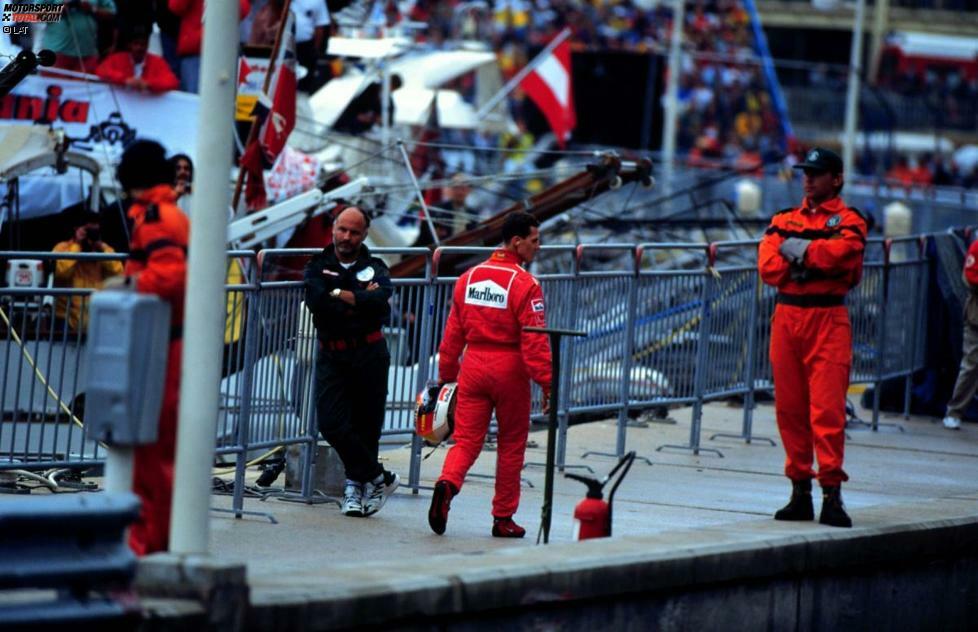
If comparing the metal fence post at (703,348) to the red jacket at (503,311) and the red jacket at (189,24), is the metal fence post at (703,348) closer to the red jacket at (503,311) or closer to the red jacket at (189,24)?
the red jacket at (503,311)

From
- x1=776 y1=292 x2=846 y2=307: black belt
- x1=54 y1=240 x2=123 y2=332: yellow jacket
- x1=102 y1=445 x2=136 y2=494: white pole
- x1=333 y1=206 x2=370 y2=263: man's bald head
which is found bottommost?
x1=102 y1=445 x2=136 y2=494: white pole

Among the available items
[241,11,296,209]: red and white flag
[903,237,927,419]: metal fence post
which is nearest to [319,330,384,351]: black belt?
[241,11,296,209]: red and white flag

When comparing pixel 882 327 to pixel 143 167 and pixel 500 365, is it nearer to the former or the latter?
pixel 500 365

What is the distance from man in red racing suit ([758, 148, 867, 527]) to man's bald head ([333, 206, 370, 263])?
229cm

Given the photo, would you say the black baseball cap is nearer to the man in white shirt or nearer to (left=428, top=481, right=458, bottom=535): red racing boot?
(left=428, top=481, right=458, bottom=535): red racing boot

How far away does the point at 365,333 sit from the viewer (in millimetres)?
10883

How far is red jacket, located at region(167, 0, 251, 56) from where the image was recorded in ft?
54.7

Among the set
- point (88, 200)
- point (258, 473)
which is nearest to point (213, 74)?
point (258, 473)

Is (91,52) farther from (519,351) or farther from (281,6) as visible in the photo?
(519,351)

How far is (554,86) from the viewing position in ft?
91.6

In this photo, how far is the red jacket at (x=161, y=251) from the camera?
7.56 meters

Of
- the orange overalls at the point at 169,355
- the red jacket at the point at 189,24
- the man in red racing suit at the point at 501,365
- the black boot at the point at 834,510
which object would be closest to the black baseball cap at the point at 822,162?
the man in red racing suit at the point at 501,365

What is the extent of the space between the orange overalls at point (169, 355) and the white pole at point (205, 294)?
487 mm

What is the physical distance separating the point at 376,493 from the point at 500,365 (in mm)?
1234
